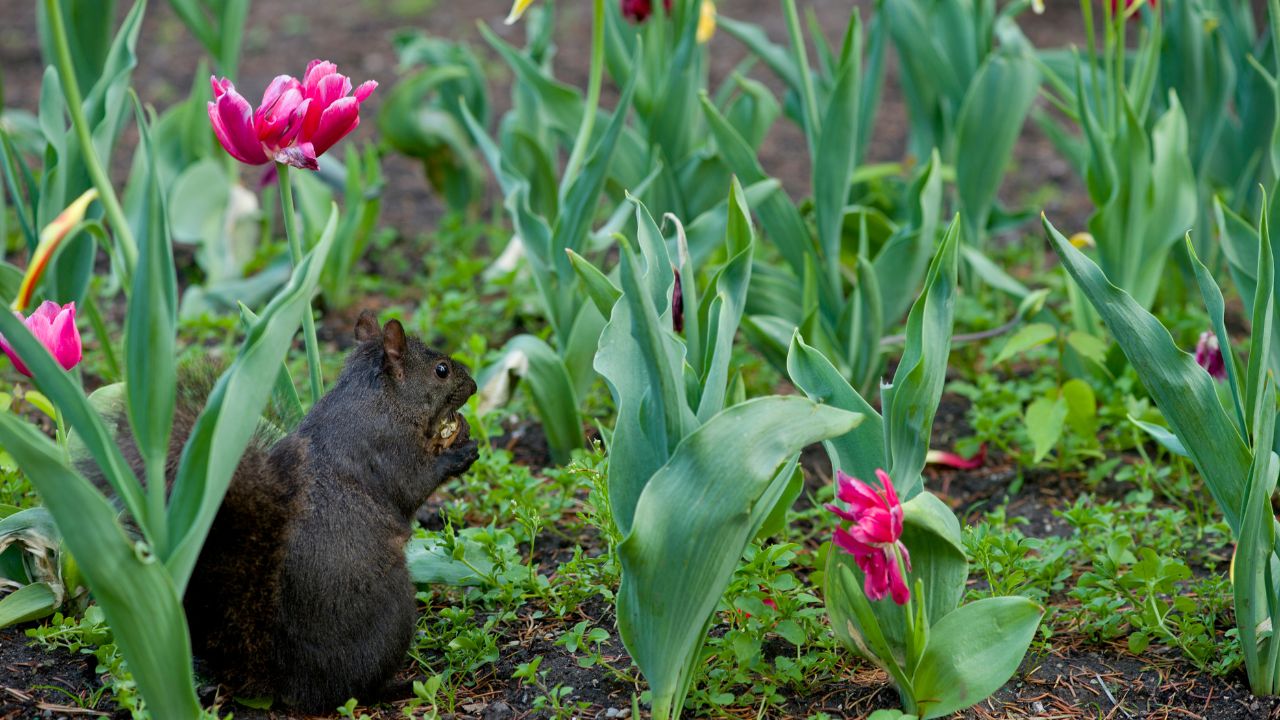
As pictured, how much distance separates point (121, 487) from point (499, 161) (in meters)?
1.99

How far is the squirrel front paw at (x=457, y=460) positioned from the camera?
8.14 feet

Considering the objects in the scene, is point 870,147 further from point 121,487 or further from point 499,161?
point 121,487

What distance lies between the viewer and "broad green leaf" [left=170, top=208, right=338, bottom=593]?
5.88ft

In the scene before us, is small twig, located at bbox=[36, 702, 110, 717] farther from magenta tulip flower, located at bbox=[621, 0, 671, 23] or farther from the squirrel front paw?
magenta tulip flower, located at bbox=[621, 0, 671, 23]

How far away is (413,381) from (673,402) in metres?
0.71

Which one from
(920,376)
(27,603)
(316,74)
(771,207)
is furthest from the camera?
(771,207)

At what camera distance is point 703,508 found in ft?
6.33

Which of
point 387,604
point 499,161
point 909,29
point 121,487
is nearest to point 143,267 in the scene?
point 121,487

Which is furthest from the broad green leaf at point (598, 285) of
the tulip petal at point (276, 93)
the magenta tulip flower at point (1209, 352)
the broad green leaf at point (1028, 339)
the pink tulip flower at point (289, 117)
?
the magenta tulip flower at point (1209, 352)

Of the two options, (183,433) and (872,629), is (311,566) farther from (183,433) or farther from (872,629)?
(872,629)

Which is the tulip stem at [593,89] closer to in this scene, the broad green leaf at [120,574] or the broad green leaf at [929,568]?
the broad green leaf at [929,568]

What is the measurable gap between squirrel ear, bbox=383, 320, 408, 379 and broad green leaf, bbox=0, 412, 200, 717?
708 mm

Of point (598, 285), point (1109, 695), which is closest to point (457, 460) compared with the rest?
point (598, 285)

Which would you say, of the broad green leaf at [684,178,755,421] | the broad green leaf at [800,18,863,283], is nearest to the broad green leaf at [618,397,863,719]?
the broad green leaf at [684,178,755,421]
